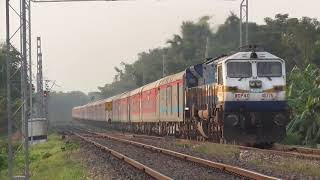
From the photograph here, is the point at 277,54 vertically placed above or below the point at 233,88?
above

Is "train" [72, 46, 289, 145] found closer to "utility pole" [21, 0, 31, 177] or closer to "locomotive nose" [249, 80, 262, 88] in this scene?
"locomotive nose" [249, 80, 262, 88]

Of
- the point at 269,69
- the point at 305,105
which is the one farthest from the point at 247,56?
the point at 305,105

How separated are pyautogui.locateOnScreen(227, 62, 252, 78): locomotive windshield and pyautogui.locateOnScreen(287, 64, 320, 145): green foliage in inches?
253

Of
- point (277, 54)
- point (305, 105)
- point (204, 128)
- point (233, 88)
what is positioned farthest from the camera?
point (277, 54)

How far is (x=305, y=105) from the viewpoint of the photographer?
3081 centimetres

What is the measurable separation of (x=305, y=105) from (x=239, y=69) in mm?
8271

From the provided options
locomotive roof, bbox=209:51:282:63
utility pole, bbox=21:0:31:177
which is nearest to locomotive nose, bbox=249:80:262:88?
locomotive roof, bbox=209:51:282:63

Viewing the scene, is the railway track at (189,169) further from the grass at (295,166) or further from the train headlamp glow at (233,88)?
the train headlamp glow at (233,88)

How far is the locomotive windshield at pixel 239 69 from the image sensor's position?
2359 cm

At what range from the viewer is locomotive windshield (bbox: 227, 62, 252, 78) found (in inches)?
929

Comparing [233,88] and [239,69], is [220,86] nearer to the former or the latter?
[233,88]

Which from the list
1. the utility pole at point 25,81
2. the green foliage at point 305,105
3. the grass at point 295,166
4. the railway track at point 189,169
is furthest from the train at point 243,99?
the utility pole at point 25,81

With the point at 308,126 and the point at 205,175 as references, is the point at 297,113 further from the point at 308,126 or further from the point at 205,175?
the point at 205,175

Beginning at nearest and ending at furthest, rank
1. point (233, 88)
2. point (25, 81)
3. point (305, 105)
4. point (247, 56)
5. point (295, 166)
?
1. point (25, 81)
2. point (295, 166)
3. point (233, 88)
4. point (247, 56)
5. point (305, 105)
